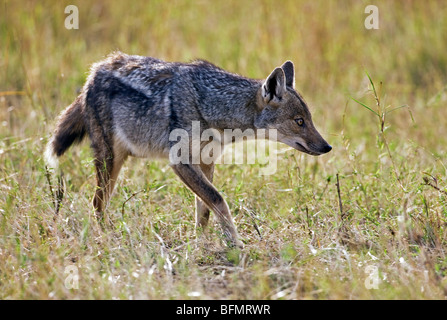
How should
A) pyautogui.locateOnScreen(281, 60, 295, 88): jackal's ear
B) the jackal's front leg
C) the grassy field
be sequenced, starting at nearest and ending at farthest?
the grassy field < the jackal's front leg < pyautogui.locateOnScreen(281, 60, 295, 88): jackal's ear

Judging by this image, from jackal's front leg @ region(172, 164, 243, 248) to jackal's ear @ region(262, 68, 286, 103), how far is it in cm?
87

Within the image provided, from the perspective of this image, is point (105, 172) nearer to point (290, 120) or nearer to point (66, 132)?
point (66, 132)

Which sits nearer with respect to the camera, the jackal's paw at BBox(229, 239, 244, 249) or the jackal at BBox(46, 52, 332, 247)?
the jackal's paw at BBox(229, 239, 244, 249)

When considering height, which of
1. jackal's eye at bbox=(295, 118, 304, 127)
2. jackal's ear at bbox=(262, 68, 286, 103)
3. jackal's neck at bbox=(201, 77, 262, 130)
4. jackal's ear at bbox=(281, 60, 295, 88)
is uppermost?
jackal's ear at bbox=(281, 60, 295, 88)

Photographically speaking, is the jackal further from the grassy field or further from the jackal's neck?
the grassy field

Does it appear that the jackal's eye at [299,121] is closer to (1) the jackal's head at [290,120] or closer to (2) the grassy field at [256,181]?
(1) the jackal's head at [290,120]

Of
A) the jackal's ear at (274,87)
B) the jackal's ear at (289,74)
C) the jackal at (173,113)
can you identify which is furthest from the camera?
the jackal's ear at (289,74)

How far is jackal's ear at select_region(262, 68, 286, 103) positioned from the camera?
5395 millimetres

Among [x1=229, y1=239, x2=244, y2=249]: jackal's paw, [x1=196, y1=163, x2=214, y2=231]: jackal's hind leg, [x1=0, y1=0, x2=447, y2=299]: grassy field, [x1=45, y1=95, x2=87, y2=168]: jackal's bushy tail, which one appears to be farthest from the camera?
[x1=45, y1=95, x2=87, y2=168]: jackal's bushy tail

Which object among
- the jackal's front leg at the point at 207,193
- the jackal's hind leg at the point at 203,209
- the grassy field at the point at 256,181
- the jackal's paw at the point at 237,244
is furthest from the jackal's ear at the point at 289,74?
the jackal's paw at the point at 237,244

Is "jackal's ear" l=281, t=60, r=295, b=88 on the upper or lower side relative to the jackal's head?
upper

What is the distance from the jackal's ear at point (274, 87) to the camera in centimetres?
539

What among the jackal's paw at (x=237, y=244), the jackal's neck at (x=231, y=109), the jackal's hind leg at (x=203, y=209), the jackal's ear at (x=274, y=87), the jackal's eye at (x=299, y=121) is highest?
the jackal's ear at (x=274, y=87)

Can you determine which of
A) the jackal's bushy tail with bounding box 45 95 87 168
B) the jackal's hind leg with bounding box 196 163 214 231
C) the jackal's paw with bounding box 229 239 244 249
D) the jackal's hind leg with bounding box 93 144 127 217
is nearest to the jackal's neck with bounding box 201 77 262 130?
the jackal's hind leg with bounding box 196 163 214 231
